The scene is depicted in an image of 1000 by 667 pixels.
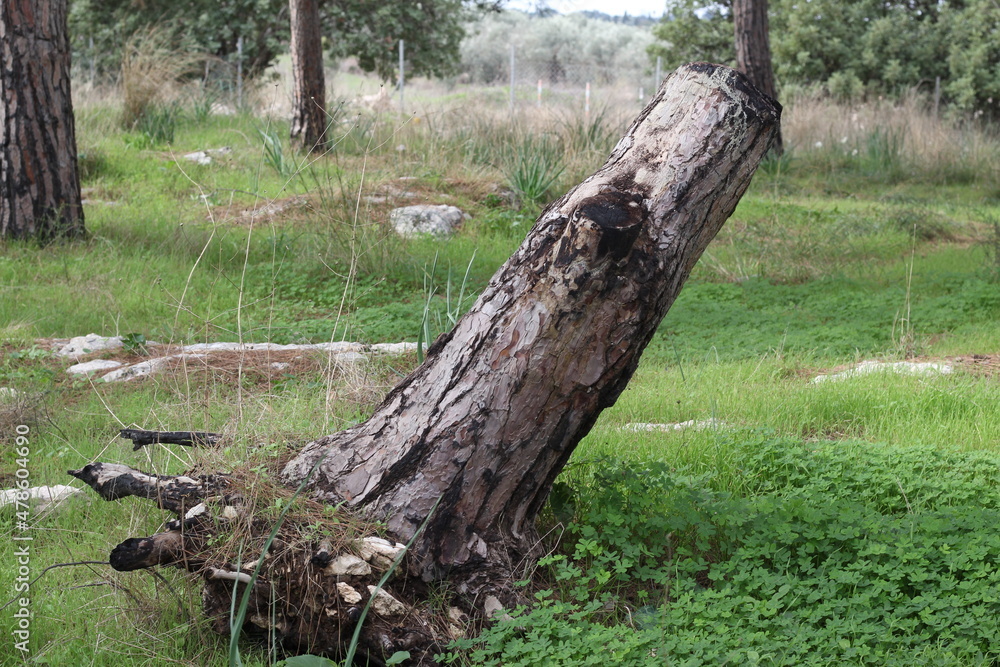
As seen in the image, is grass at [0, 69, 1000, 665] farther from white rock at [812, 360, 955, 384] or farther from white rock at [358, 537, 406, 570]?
white rock at [358, 537, 406, 570]

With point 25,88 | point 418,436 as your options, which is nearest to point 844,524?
point 418,436

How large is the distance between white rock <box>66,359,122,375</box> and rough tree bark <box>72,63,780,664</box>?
2.15m

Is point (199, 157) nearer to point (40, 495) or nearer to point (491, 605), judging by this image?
point (40, 495)

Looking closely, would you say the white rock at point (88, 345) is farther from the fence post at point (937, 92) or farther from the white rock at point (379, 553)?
the fence post at point (937, 92)

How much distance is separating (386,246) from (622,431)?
333cm

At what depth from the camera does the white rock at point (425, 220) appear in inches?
289

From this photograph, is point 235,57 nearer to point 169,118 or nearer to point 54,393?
point 169,118

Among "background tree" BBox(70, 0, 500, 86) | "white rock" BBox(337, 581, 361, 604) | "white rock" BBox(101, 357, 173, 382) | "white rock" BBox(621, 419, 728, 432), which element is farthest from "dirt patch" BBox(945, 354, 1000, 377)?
"background tree" BBox(70, 0, 500, 86)

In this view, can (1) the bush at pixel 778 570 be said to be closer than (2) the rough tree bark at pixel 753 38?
Yes

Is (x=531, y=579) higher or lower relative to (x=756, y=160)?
lower

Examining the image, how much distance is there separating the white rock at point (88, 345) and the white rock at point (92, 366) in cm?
17

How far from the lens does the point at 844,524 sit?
105 inches
